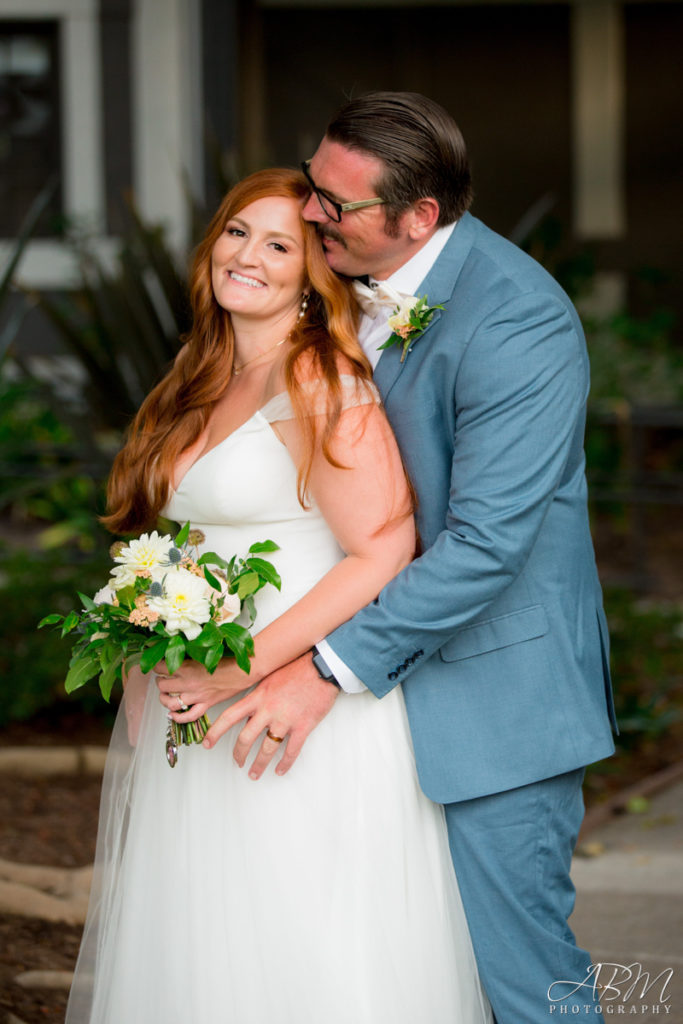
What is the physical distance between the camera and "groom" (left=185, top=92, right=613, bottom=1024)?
2.18 metres

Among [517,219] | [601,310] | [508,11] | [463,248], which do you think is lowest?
[601,310]

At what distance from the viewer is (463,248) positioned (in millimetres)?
2354

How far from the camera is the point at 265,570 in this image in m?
2.21

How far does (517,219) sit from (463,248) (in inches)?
333

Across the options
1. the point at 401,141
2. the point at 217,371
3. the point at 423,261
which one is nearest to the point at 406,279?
the point at 423,261

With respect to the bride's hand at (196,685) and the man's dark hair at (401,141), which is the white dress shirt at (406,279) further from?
the bride's hand at (196,685)

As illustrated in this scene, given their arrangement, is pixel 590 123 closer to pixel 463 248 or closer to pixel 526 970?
pixel 463 248

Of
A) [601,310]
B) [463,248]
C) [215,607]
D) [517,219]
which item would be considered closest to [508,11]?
[517,219]

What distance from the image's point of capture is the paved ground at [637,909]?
297 centimetres

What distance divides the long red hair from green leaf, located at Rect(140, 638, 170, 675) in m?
0.42

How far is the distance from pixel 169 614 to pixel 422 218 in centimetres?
95

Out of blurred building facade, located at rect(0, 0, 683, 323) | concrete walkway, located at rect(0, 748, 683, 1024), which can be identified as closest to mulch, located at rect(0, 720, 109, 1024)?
concrete walkway, located at rect(0, 748, 683, 1024)

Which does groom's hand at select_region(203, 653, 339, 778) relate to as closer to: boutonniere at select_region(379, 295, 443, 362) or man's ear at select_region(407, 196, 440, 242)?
boutonniere at select_region(379, 295, 443, 362)

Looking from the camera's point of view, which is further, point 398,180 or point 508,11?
point 508,11
